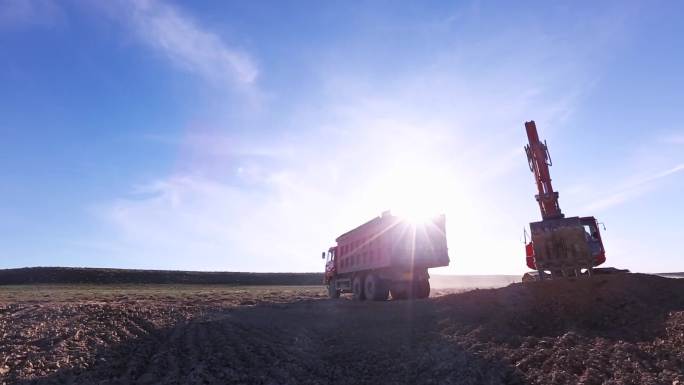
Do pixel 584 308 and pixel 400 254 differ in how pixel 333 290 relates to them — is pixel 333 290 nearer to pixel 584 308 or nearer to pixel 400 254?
pixel 400 254

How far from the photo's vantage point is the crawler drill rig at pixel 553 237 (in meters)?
14.9

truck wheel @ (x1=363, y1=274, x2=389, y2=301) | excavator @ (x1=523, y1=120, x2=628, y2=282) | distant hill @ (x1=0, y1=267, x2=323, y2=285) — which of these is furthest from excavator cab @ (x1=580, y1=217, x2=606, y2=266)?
distant hill @ (x1=0, y1=267, x2=323, y2=285)

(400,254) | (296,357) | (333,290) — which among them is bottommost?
(296,357)

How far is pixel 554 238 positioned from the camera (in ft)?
50.5

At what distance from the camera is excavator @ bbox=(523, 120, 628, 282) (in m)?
14.9

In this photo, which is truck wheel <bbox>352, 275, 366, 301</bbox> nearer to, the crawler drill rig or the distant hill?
the crawler drill rig

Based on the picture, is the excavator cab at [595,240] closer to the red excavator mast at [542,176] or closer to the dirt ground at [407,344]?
the red excavator mast at [542,176]

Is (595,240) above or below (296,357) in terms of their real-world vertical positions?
above

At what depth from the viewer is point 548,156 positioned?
19.2 m

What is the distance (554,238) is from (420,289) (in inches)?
309

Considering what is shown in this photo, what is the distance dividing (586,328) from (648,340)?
1500 mm

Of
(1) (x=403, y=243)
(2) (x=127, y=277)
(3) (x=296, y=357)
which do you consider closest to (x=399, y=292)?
(1) (x=403, y=243)

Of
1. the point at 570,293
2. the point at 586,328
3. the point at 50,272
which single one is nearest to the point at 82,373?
the point at 586,328

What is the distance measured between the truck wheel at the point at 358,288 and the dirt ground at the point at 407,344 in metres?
8.06
